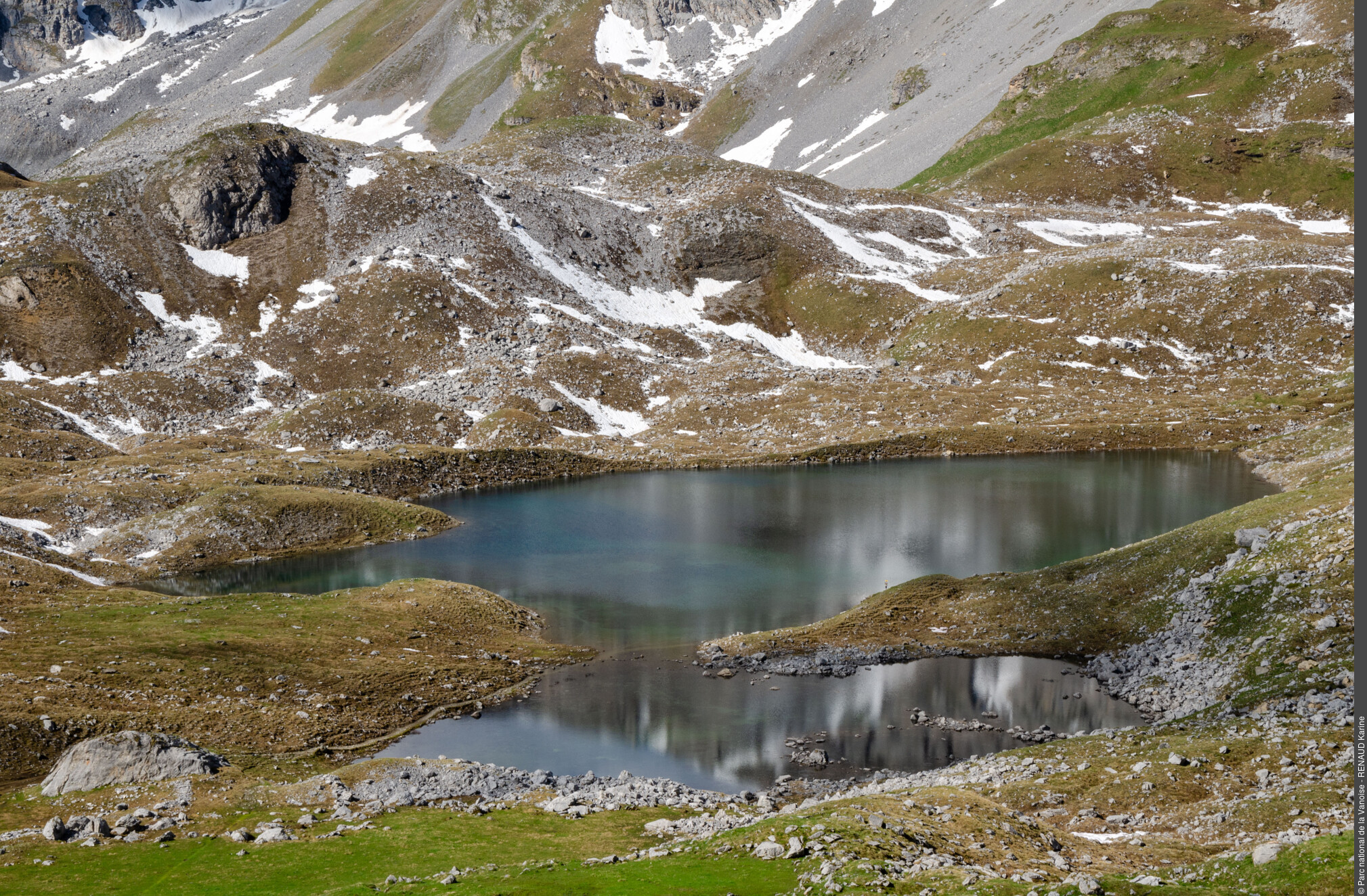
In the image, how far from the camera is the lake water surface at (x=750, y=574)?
145 ft

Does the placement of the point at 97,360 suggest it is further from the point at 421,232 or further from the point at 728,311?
the point at 728,311

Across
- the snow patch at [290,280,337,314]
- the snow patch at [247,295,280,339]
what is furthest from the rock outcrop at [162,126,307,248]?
the snow patch at [247,295,280,339]

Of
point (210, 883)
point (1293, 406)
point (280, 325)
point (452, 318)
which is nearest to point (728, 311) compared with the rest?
point (452, 318)

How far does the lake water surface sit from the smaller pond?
0.14 metres

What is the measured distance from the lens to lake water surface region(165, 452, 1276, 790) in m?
44.2

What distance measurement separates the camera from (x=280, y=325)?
140m

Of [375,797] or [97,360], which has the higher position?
[97,360]

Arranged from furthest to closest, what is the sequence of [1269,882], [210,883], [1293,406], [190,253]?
[190,253], [1293,406], [210,883], [1269,882]

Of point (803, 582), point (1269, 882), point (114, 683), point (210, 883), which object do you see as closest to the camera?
point (1269, 882)

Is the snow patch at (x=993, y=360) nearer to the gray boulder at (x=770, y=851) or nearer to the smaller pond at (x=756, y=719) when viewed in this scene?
the smaller pond at (x=756, y=719)

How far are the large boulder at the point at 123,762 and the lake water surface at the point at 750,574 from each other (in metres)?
10.4

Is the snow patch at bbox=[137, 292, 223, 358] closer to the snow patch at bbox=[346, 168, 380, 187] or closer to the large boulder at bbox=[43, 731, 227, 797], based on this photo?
the snow patch at bbox=[346, 168, 380, 187]

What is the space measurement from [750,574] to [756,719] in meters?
25.3

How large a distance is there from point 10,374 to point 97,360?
9.67 m
